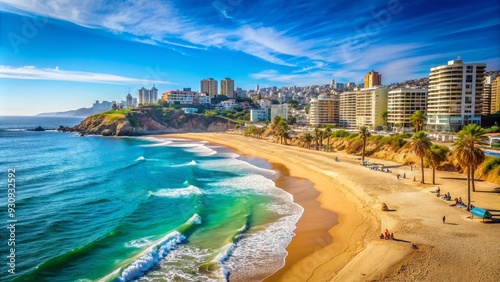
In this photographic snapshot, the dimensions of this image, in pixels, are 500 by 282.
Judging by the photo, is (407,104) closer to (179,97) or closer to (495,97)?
(495,97)

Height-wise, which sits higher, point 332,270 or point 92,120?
point 92,120

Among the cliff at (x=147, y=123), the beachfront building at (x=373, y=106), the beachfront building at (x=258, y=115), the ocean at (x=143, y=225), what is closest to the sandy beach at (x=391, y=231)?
the ocean at (x=143, y=225)

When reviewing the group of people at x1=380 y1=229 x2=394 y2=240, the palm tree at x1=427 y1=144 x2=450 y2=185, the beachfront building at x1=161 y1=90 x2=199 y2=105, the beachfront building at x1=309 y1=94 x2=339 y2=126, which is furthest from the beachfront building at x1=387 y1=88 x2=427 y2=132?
the beachfront building at x1=161 y1=90 x2=199 y2=105

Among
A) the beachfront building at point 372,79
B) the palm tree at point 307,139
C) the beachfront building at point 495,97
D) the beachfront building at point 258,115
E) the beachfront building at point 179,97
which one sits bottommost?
the palm tree at point 307,139

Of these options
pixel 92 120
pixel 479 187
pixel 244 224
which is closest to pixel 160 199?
pixel 244 224

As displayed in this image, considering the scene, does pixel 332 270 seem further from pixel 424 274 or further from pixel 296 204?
pixel 296 204

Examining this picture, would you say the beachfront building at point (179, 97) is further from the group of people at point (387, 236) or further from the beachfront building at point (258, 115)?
the group of people at point (387, 236)
